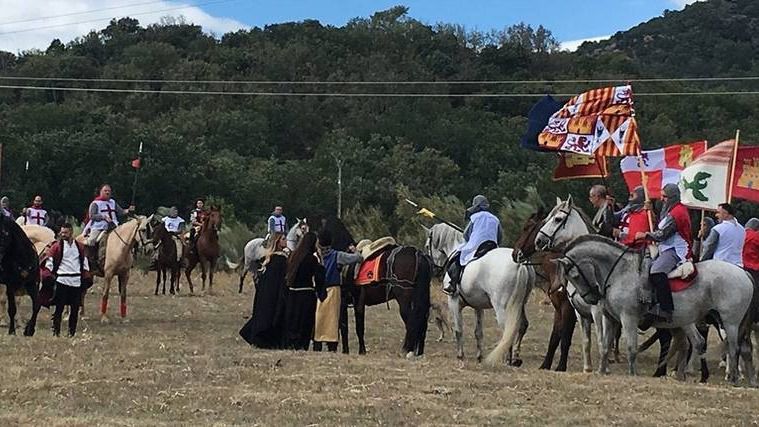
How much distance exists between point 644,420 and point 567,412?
0.74m

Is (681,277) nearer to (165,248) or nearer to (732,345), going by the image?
(732,345)

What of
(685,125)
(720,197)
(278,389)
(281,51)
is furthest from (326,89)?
(278,389)

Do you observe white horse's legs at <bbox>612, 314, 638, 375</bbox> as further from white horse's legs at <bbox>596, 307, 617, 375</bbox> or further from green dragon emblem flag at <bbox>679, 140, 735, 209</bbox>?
green dragon emblem flag at <bbox>679, 140, 735, 209</bbox>

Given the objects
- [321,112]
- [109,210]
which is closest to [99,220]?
[109,210]

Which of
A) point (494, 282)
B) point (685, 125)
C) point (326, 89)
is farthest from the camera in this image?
point (326, 89)

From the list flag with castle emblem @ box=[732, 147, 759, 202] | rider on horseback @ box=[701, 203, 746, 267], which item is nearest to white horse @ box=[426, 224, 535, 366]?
rider on horseback @ box=[701, 203, 746, 267]

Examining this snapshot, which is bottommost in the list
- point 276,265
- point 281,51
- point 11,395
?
point 11,395

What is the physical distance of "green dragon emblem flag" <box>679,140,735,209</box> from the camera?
17.8 meters

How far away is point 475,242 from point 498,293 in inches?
41.6

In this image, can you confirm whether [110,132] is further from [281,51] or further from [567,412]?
[567,412]

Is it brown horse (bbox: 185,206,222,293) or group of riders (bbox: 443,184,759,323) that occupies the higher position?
group of riders (bbox: 443,184,759,323)

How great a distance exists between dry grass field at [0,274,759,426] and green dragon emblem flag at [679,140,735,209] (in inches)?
205

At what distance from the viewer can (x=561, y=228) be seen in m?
14.8

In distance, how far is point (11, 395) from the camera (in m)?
11.6
